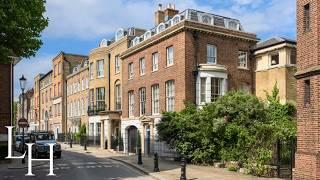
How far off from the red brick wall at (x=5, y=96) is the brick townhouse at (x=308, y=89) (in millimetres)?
21010

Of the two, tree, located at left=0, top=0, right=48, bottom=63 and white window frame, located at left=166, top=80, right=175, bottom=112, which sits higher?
tree, located at left=0, top=0, right=48, bottom=63

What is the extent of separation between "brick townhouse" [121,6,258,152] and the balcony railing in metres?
10.6

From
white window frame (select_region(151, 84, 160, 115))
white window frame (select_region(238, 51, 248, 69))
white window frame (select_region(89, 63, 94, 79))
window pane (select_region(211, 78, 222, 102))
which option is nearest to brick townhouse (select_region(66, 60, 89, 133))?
white window frame (select_region(89, 63, 94, 79))

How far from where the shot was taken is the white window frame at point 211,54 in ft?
114

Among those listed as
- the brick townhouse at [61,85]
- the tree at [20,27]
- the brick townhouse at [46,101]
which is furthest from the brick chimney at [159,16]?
the brick townhouse at [46,101]

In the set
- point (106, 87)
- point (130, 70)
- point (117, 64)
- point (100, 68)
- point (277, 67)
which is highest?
point (117, 64)

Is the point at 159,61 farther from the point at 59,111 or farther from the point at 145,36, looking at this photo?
the point at 59,111

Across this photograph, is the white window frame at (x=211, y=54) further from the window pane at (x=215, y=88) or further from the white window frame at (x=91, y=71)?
the white window frame at (x=91, y=71)

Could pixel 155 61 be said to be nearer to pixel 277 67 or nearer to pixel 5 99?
pixel 277 67

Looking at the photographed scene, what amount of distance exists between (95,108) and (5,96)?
68.4ft

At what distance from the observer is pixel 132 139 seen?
42250 mm

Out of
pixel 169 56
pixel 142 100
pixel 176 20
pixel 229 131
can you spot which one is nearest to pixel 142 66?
pixel 142 100

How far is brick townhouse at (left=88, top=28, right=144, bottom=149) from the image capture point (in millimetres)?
47375

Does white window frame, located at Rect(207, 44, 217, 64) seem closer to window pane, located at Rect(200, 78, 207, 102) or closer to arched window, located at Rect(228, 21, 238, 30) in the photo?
window pane, located at Rect(200, 78, 207, 102)
